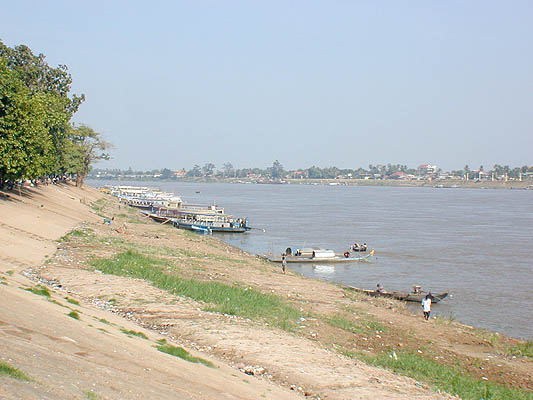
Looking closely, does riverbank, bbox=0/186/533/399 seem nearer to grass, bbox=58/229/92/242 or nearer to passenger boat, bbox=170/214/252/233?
grass, bbox=58/229/92/242

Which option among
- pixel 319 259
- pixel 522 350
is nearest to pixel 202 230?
pixel 319 259

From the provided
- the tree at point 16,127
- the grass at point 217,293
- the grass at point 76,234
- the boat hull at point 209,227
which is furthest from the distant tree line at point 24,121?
the boat hull at point 209,227

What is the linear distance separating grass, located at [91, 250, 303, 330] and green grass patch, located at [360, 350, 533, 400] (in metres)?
3.54

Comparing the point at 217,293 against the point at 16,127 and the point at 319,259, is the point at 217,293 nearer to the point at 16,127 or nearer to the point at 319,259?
the point at 16,127

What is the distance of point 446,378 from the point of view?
50.9ft

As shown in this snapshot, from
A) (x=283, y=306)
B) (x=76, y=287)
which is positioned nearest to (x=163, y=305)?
(x=76, y=287)

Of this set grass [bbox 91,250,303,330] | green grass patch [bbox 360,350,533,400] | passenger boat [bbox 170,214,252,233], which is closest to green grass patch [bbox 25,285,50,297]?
grass [bbox 91,250,303,330]

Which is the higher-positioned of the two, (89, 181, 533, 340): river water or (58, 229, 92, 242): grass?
(58, 229, 92, 242): grass

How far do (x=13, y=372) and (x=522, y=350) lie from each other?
1866 cm

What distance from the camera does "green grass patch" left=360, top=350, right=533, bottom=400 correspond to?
14625 mm

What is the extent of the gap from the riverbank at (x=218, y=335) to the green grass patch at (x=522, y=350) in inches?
6.0

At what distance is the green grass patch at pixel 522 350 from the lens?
67.8 ft

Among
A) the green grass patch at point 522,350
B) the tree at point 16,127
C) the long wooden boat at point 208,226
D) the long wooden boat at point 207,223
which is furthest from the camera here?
the long wooden boat at point 207,223

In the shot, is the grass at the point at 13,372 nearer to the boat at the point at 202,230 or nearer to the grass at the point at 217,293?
the grass at the point at 217,293
